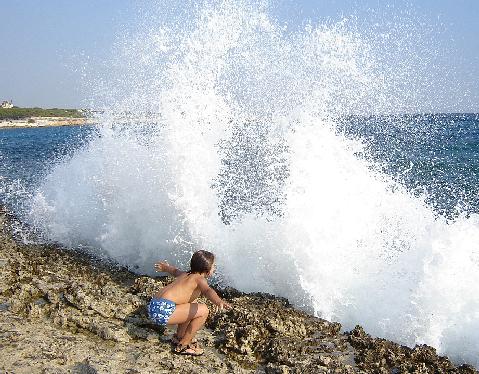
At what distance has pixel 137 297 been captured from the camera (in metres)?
5.61

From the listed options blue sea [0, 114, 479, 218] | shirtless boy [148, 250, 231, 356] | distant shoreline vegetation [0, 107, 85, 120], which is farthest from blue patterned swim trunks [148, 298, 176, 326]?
distant shoreline vegetation [0, 107, 85, 120]

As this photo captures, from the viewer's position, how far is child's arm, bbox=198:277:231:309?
4328 mm

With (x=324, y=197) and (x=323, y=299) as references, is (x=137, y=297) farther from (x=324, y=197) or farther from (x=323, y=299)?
(x=324, y=197)

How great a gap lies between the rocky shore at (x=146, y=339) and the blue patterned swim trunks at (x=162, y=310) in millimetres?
269

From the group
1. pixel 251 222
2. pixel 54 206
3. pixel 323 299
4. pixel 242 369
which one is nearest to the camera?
pixel 242 369

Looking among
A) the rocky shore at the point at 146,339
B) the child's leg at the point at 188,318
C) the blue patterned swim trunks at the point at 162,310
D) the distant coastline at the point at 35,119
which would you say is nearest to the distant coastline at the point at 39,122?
the distant coastline at the point at 35,119

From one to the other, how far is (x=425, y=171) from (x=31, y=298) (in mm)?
18863

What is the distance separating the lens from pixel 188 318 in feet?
15.1

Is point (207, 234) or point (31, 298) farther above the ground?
point (207, 234)

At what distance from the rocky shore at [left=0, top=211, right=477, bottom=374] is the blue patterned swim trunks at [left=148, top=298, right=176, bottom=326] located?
269 mm

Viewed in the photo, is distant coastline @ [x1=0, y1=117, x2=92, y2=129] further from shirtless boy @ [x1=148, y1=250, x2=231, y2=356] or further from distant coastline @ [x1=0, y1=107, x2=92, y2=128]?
shirtless boy @ [x1=148, y1=250, x2=231, y2=356]

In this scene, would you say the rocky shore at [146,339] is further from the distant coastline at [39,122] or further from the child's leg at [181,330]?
the distant coastline at [39,122]

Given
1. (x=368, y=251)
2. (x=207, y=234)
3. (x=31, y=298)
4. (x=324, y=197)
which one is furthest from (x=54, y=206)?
(x=368, y=251)

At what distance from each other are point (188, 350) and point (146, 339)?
20.1 inches
